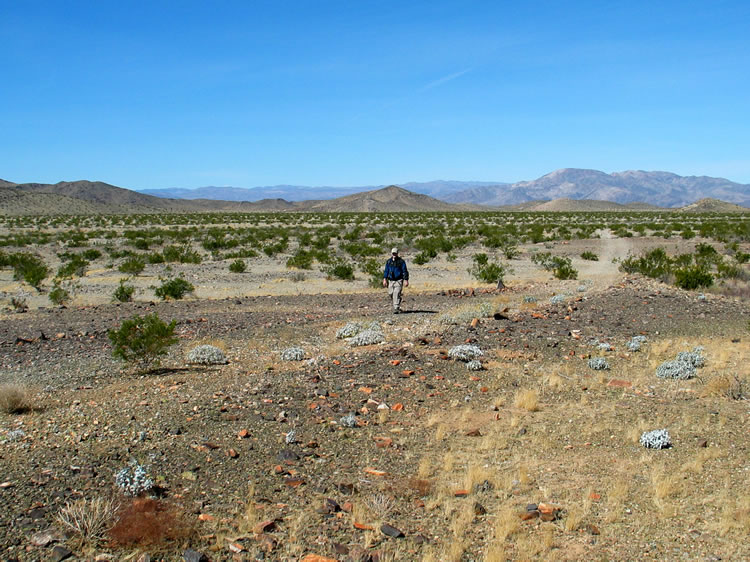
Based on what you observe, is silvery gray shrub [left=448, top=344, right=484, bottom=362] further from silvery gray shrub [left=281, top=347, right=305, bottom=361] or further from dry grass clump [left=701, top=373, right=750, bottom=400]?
dry grass clump [left=701, top=373, right=750, bottom=400]

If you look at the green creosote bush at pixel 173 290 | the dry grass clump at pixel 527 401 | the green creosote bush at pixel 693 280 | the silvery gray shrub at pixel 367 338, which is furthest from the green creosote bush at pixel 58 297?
the green creosote bush at pixel 693 280

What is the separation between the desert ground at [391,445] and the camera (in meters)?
5.16

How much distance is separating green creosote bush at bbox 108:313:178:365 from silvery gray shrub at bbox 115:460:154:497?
15.4 feet

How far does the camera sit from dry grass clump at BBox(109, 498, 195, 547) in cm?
494

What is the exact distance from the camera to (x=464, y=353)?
35.3 ft

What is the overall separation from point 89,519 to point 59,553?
1.16 feet

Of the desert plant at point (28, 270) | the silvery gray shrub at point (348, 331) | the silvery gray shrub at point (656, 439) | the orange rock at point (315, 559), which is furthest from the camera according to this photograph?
the desert plant at point (28, 270)

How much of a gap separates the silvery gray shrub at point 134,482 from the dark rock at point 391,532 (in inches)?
89.8

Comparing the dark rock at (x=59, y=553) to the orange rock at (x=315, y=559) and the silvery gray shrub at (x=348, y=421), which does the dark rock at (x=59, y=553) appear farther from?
the silvery gray shrub at (x=348, y=421)

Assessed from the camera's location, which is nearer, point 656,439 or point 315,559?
point 315,559

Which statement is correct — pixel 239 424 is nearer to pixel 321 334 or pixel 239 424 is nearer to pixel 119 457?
pixel 119 457

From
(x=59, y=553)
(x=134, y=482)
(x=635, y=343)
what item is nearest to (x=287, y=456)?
(x=134, y=482)

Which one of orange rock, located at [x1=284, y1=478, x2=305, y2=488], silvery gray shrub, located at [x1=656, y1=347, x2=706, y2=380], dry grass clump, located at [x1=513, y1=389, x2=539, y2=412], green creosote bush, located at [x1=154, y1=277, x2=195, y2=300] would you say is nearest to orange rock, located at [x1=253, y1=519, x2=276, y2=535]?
orange rock, located at [x1=284, y1=478, x2=305, y2=488]

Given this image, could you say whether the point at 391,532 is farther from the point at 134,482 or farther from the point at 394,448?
the point at 134,482
